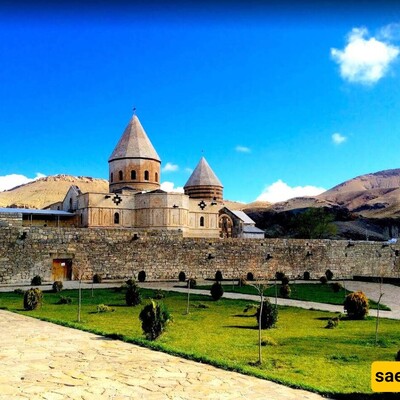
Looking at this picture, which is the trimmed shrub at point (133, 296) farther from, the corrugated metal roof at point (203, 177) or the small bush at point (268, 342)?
the corrugated metal roof at point (203, 177)

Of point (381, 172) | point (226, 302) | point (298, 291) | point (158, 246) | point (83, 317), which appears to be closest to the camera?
point (83, 317)

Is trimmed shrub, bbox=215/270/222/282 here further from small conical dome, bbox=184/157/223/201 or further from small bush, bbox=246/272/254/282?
small conical dome, bbox=184/157/223/201

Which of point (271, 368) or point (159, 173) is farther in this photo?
point (159, 173)

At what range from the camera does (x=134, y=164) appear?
44.2m

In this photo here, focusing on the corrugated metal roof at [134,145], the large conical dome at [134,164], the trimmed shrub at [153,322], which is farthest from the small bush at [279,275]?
the trimmed shrub at [153,322]

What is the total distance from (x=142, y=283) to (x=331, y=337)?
1653 centimetres

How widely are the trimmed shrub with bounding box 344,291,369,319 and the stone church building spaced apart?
80.9 feet

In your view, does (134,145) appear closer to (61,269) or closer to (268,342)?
(61,269)

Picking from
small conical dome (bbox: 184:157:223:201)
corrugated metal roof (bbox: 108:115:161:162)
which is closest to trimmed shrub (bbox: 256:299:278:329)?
corrugated metal roof (bbox: 108:115:161:162)

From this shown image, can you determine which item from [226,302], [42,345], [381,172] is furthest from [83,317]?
[381,172]

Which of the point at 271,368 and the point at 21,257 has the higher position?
the point at 21,257

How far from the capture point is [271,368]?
8.01 meters

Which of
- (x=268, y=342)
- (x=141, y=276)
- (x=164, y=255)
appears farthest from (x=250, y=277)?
(x=268, y=342)

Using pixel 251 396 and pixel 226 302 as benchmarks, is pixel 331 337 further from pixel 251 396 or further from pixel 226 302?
pixel 226 302
